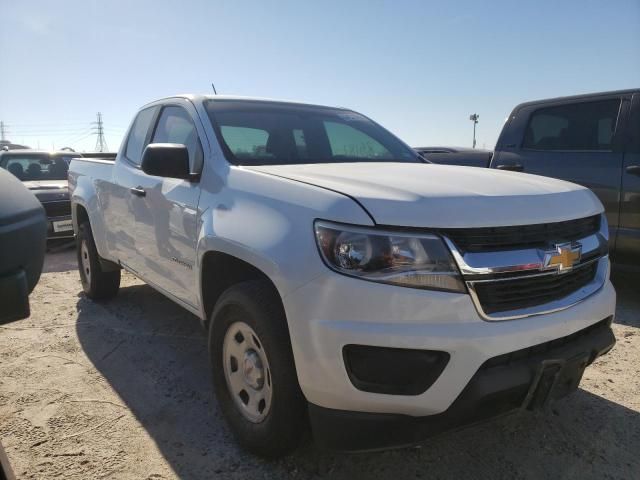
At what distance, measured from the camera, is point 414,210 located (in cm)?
180

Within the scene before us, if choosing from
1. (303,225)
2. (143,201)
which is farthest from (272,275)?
(143,201)

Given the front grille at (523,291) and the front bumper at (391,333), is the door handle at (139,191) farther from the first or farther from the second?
the front grille at (523,291)

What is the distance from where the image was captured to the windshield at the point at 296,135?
2850mm

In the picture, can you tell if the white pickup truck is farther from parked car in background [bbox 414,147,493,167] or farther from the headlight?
parked car in background [bbox 414,147,493,167]

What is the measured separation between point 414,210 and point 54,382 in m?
2.56

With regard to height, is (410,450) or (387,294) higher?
(387,294)

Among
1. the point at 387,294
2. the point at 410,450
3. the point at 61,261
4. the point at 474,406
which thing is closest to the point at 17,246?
the point at 387,294

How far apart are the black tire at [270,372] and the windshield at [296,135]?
0.81m

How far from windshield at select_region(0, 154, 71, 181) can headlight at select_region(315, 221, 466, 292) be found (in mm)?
8315

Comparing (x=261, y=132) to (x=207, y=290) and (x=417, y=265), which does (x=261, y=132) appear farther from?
(x=417, y=265)

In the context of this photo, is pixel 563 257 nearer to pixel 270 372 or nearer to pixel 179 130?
pixel 270 372

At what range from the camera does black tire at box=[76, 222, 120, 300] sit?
4.58 metres

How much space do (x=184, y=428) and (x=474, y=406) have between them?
1.53m

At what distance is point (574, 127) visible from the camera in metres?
5.01
